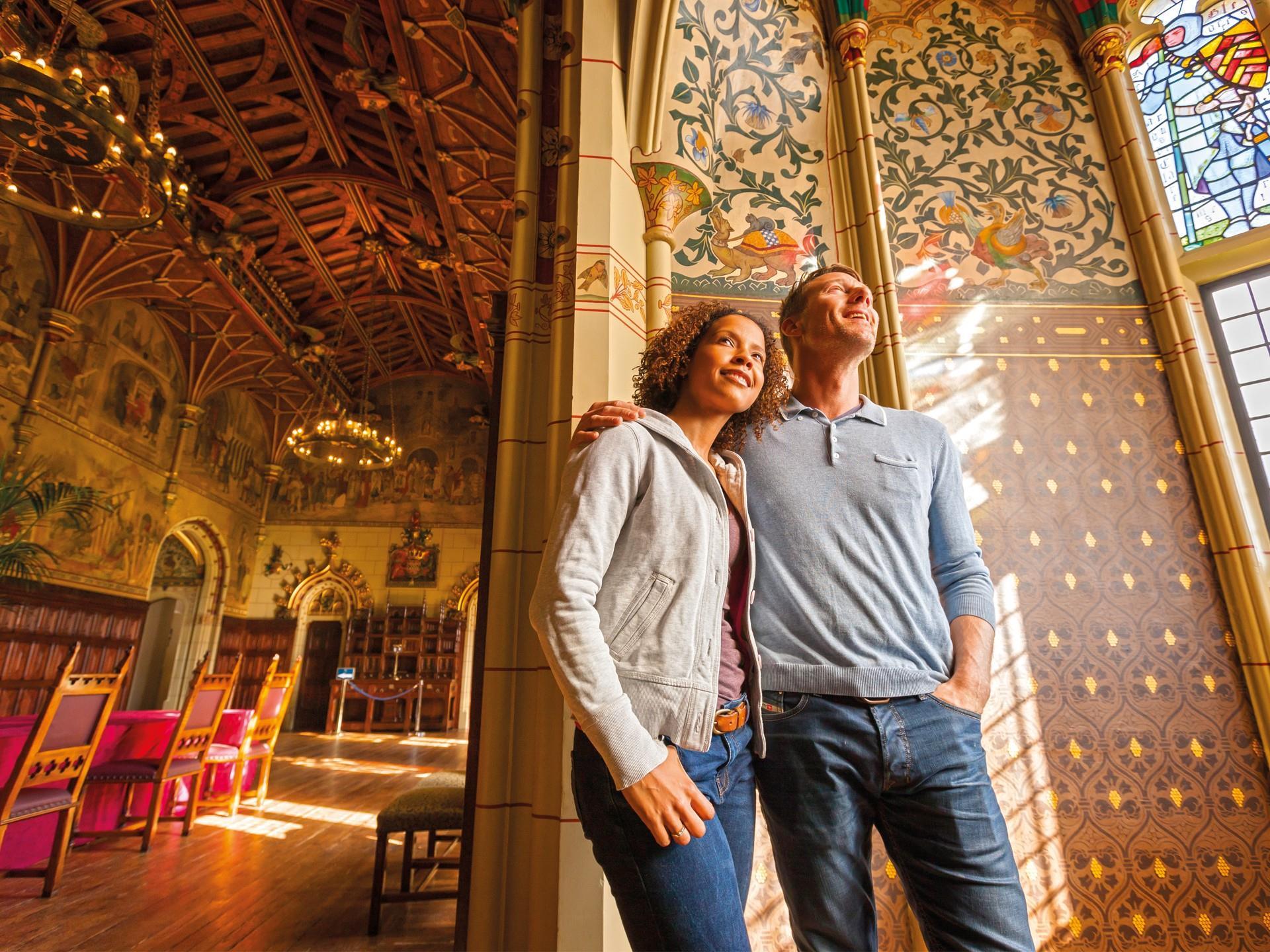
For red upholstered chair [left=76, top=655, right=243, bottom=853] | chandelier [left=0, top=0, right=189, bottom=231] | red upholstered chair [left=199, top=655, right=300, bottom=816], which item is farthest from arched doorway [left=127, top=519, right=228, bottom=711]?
red upholstered chair [left=76, top=655, right=243, bottom=853]

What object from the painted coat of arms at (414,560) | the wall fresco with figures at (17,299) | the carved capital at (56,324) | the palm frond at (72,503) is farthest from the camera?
the painted coat of arms at (414,560)

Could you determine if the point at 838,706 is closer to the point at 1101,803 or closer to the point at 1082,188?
the point at 1101,803

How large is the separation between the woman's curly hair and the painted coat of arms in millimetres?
14040

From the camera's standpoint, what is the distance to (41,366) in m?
8.55

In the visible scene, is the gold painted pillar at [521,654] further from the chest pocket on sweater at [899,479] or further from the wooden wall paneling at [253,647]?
the wooden wall paneling at [253,647]

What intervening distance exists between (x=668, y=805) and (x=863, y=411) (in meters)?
0.92

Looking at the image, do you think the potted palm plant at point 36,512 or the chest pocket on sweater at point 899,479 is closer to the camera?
the chest pocket on sweater at point 899,479

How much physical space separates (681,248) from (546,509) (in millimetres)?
1304

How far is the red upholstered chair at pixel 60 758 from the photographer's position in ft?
11.0

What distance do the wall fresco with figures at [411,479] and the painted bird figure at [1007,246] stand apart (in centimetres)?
1278

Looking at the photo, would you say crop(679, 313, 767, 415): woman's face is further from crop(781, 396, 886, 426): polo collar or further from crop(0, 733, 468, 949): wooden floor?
crop(0, 733, 468, 949): wooden floor

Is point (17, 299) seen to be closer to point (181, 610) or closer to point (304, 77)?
point (304, 77)

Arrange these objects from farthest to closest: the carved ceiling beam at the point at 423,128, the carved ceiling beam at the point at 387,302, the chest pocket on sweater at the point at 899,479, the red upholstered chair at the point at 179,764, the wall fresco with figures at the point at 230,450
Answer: the wall fresco with figures at the point at 230,450
the carved ceiling beam at the point at 387,302
the carved ceiling beam at the point at 423,128
the red upholstered chair at the point at 179,764
the chest pocket on sweater at the point at 899,479

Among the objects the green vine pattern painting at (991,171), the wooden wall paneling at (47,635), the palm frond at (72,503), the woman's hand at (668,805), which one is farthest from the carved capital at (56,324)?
the woman's hand at (668,805)
